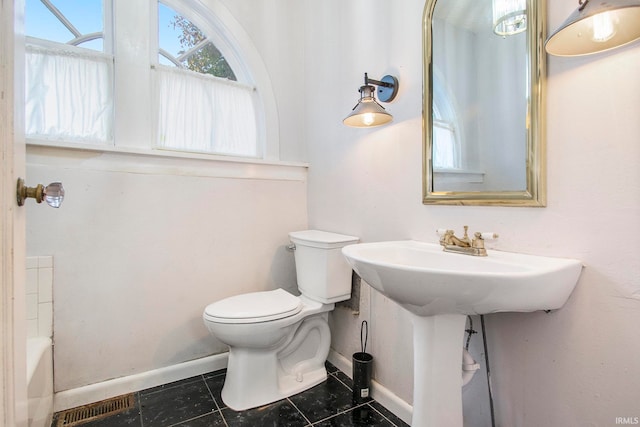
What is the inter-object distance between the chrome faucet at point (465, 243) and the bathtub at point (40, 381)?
4.52ft

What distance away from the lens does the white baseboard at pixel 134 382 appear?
4.87 feet

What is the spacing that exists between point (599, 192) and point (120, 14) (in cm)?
→ 218

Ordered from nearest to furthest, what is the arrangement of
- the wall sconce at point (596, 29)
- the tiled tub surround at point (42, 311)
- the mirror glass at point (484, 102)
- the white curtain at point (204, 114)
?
the wall sconce at point (596, 29)
the mirror glass at point (484, 102)
the tiled tub surround at point (42, 311)
the white curtain at point (204, 114)

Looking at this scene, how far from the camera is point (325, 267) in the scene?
1670 millimetres

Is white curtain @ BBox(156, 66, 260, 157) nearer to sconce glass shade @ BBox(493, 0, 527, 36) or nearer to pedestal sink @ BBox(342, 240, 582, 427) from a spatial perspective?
pedestal sink @ BBox(342, 240, 582, 427)

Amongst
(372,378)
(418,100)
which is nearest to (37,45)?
(418,100)

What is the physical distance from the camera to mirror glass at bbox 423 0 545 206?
96cm

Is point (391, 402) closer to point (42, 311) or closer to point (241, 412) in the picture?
point (241, 412)

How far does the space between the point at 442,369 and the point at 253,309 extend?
86cm

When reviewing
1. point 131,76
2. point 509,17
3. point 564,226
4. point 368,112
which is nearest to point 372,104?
point 368,112

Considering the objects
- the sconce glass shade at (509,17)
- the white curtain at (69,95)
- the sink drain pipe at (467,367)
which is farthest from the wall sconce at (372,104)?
the white curtain at (69,95)

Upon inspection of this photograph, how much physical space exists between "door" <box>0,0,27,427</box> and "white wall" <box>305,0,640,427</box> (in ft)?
4.08

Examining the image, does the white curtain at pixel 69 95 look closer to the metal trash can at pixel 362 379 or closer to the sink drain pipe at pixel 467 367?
the metal trash can at pixel 362 379

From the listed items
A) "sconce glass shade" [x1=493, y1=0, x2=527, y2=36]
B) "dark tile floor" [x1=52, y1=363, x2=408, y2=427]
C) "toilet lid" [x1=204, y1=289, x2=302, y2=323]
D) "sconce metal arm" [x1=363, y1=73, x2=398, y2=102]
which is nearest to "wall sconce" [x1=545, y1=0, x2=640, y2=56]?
"sconce glass shade" [x1=493, y1=0, x2=527, y2=36]
